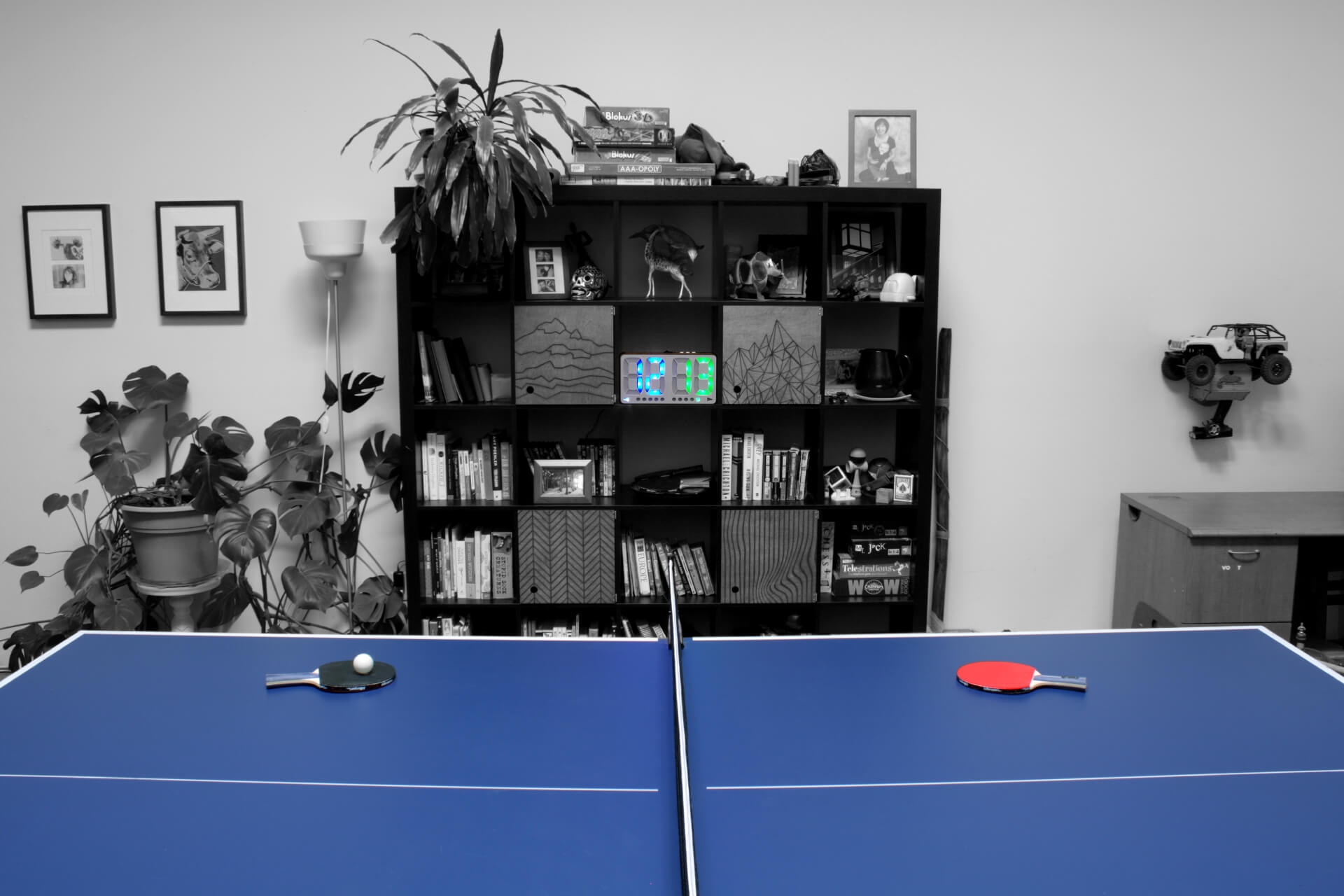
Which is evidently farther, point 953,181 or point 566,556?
point 953,181

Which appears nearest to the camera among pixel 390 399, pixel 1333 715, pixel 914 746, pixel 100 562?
pixel 914 746

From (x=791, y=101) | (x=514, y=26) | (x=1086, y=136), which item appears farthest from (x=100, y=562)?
(x=1086, y=136)

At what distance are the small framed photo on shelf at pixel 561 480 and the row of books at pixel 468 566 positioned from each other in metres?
0.19

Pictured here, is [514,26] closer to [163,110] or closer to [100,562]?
[163,110]

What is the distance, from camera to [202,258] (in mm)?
3627

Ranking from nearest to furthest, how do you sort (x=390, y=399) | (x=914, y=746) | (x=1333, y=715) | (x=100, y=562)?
(x=914, y=746) → (x=1333, y=715) → (x=100, y=562) → (x=390, y=399)

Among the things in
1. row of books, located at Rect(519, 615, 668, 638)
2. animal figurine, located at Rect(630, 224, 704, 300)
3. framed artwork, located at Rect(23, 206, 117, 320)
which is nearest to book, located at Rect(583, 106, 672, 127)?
animal figurine, located at Rect(630, 224, 704, 300)

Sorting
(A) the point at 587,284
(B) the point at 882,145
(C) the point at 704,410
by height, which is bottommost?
(C) the point at 704,410

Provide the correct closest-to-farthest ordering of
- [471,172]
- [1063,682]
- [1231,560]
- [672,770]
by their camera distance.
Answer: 1. [672,770]
2. [1063,682]
3. [471,172]
4. [1231,560]

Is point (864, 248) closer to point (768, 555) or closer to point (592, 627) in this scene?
point (768, 555)

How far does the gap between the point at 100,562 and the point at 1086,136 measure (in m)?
3.79

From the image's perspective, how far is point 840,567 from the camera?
3.53 meters

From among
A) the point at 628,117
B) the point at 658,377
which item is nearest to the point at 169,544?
the point at 658,377

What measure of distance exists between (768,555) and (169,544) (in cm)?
200
